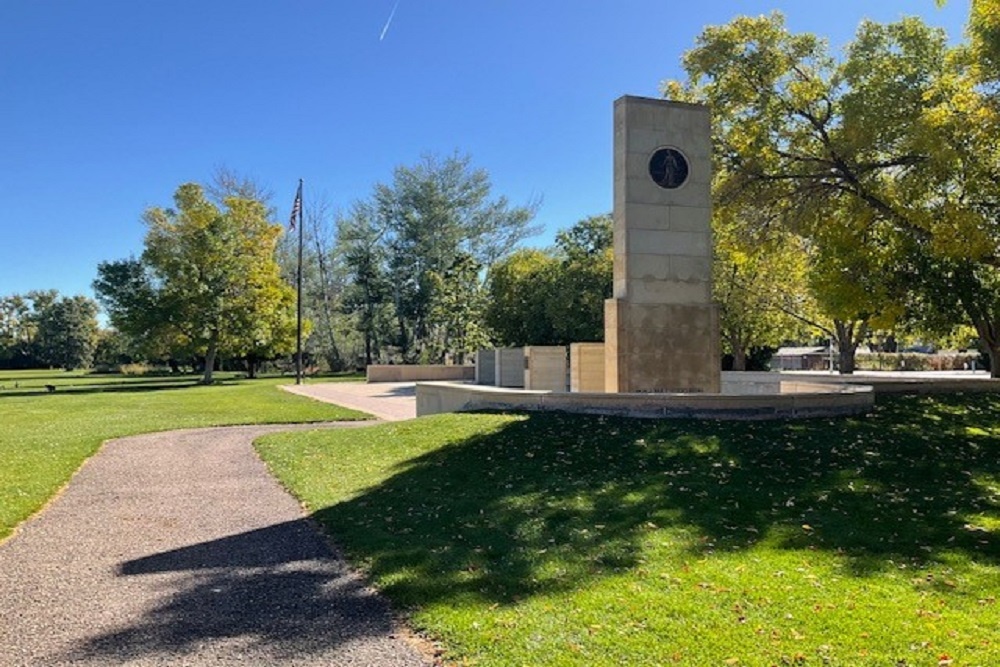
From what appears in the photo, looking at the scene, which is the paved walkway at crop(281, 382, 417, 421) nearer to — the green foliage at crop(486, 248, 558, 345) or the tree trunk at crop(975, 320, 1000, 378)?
the green foliage at crop(486, 248, 558, 345)

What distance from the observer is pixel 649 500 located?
284 inches

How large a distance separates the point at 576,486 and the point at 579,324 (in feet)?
86.7

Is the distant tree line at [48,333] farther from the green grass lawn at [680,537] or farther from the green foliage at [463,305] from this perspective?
the green grass lawn at [680,537]

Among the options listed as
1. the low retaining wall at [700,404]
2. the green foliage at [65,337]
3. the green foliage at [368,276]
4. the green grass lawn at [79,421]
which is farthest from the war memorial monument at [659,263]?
the green foliage at [65,337]

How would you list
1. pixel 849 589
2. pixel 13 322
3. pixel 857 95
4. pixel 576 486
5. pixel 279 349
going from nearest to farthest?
pixel 849 589, pixel 576 486, pixel 857 95, pixel 279 349, pixel 13 322

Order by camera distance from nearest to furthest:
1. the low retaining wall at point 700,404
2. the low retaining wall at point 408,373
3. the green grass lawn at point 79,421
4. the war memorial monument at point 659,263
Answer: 1. the green grass lawn at point 79,421
2. the low retaining wall at point 700,404
3. the war memorial monument at point 659,263
4. the low retaining wall at point 408,373

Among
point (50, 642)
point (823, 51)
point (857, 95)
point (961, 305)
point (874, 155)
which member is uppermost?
point (823, 51)

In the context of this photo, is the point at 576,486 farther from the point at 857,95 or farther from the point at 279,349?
the point at 279,349


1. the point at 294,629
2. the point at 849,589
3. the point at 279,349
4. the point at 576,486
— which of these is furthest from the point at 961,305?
the point at 279,349

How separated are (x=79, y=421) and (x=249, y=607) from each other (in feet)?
51.4

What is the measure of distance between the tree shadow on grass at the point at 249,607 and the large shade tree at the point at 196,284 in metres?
34.6

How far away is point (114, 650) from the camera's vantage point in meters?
4.11

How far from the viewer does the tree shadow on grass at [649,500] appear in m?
5.57

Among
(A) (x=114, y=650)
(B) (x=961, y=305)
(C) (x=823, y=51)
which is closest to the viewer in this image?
(A) (x=114, y=650)
